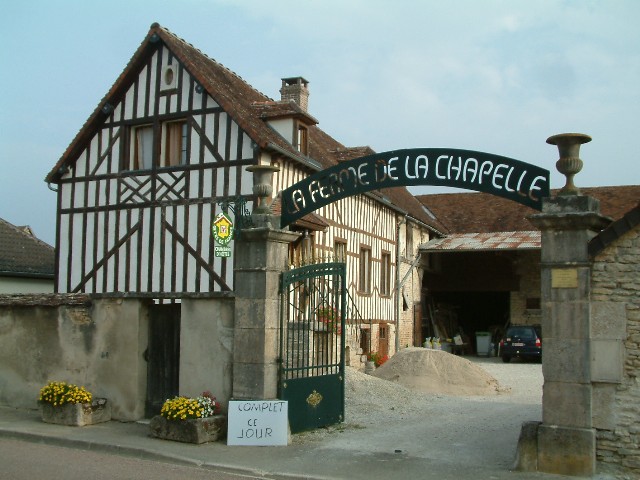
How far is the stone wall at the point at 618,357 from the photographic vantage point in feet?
22.1

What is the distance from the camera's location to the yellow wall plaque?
705 centimetres

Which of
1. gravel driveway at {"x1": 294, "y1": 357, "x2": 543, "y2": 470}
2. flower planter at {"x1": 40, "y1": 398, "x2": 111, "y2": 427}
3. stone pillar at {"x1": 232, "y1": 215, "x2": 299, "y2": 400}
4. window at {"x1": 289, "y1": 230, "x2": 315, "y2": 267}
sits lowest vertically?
gravel driveway at {"x1": 294, "y1": 357, "x2": 543, "y2": 470}

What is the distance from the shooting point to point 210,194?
47.7 feet

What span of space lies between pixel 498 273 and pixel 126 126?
15.1 meters

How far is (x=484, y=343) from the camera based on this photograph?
25.6 meters

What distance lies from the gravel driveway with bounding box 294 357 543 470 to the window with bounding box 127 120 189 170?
5.80m

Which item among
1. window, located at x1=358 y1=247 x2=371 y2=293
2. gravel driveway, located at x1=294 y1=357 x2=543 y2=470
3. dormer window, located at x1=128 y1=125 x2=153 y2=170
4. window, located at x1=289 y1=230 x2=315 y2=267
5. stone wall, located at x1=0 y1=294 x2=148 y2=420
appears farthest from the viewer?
window, located at x1=358 y1=247 x2=371 y2=293

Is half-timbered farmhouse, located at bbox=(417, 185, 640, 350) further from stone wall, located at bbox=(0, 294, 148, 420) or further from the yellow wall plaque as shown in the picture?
the yellow wall plaque

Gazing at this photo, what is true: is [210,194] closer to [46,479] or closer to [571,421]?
[46,479]

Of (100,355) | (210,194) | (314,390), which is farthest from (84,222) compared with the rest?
(314,390)

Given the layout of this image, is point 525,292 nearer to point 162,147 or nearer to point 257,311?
point 162,147

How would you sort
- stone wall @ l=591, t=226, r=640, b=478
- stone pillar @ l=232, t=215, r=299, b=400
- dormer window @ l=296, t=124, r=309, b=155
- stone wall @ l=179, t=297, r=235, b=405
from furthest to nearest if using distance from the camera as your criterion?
dormer window @ l=296, t=124, r=309, b=155 → stone wall @ l=179, t=297, r=235, b=405 → stone pillar @ l=232, t=215, r=299, b=400 → stone wall @ l=591, t=226, r=640, b=478

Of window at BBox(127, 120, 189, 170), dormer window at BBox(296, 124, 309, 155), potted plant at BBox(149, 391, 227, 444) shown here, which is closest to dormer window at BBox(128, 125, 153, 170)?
window at BBox(127, 120, 189, 170)

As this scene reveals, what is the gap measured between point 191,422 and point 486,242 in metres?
17.0
